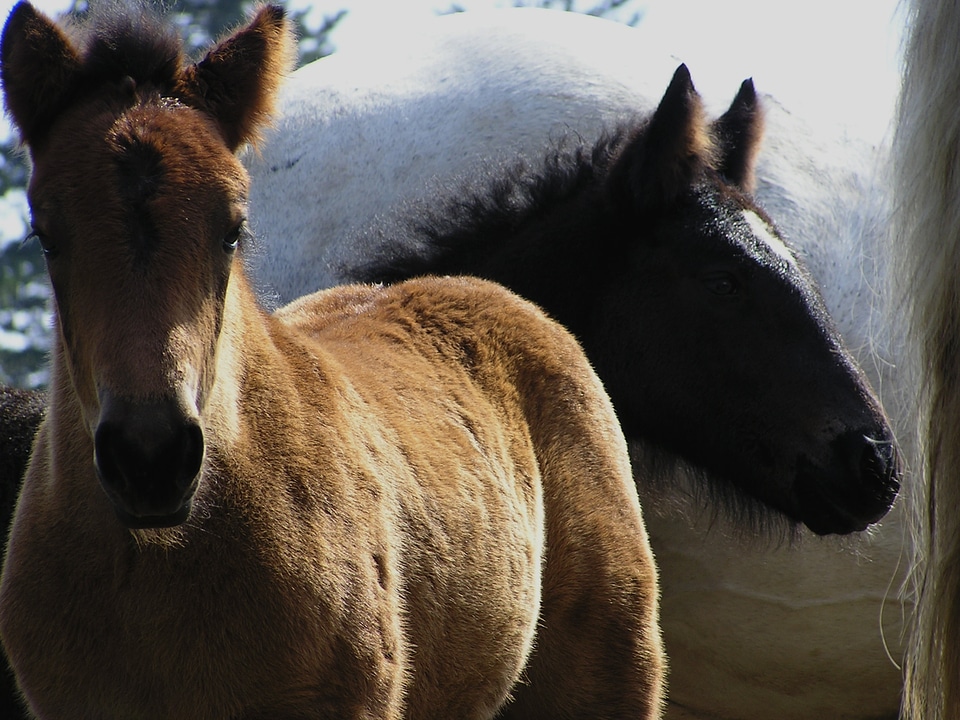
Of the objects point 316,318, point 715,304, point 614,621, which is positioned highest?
point 316,318

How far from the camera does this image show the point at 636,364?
4172 millimetres

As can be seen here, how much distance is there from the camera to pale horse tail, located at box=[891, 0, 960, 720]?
4.67 feet

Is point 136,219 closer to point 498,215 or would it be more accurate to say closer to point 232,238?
point 232,238

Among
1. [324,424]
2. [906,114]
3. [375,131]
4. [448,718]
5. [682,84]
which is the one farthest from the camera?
[375,131]

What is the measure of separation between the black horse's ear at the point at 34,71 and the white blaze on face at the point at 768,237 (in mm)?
2679

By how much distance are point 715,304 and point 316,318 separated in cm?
163

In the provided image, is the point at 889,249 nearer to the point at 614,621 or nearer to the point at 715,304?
the point at 614,621

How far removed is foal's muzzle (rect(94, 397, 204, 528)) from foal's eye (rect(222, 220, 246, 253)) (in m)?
0.39

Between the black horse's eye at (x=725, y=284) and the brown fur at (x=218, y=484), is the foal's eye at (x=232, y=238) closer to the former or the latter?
the brown fur at (x=218, y=484)

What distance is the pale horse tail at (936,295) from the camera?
1.42 metres

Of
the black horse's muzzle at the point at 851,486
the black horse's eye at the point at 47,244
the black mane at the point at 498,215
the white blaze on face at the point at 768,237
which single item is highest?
the black horse's eye at the point at 47,244

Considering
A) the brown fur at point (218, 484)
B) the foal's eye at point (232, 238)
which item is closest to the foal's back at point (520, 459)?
the brown fur at point (218, 484)

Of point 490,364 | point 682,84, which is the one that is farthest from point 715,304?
point 490,364

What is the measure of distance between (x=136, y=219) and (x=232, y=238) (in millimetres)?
221
